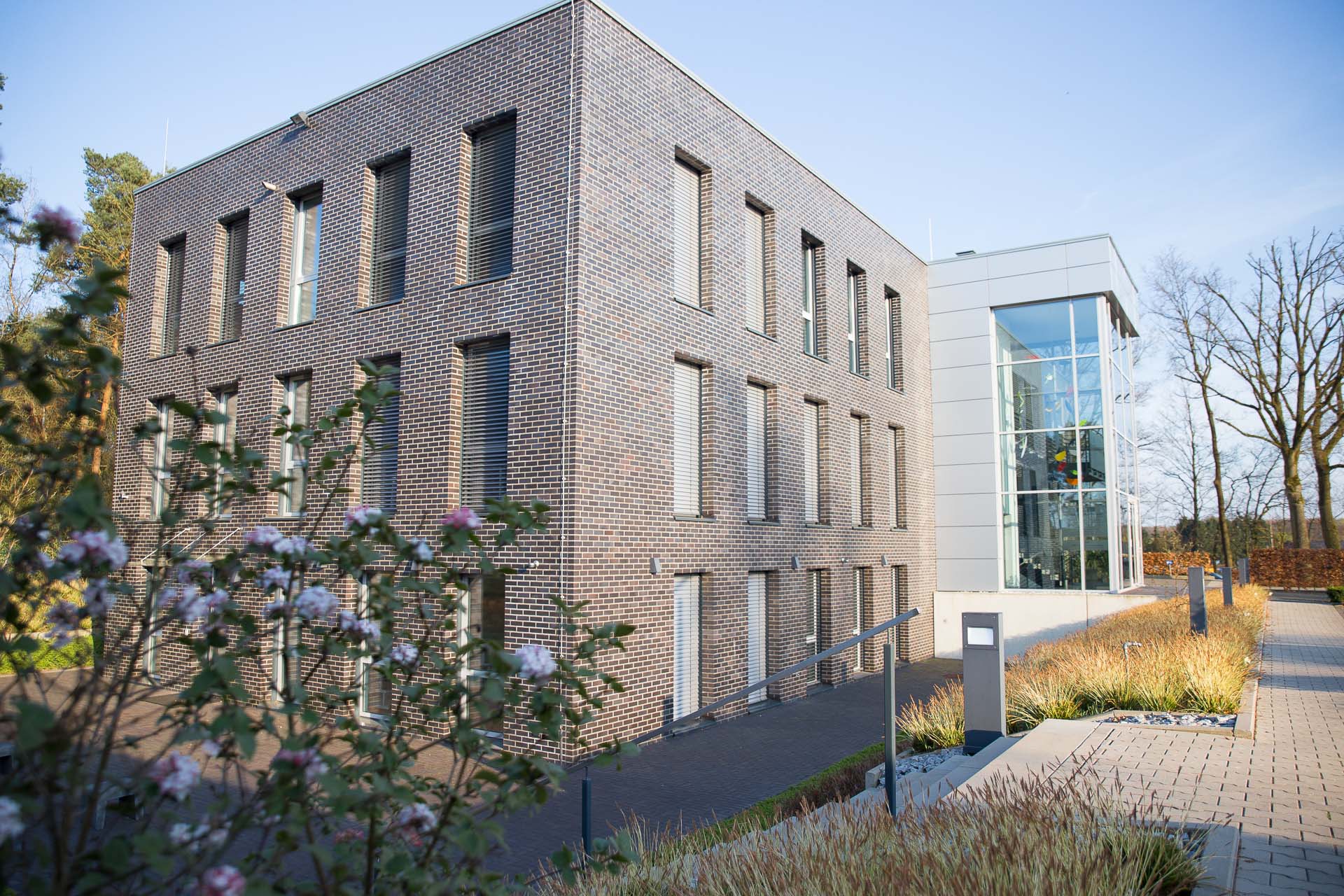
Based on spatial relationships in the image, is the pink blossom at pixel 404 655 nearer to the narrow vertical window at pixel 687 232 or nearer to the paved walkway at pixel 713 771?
the paved walkway at pixel 713 771

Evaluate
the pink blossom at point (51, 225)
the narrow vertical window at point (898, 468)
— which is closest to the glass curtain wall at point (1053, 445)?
the narrow vertical window at point (898, 468)

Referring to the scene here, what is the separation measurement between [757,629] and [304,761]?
39.9 ft

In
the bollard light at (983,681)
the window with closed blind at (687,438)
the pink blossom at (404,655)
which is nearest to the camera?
the pink blossom at (404,655)

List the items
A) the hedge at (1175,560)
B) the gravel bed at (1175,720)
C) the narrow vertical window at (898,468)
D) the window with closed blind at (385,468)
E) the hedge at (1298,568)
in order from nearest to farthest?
the gravel bed at (1175,720) → the window with closed blind at (385,468) → the narrow vertical window at (898,468) → the hedge at (1298,568) → the hedge at (1175,560)

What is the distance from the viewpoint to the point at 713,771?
974cm

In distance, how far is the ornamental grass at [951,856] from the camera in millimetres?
3666

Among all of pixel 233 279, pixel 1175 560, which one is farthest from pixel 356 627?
pixel 1175 560

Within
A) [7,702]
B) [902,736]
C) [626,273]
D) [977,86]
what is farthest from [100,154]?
[7,702]

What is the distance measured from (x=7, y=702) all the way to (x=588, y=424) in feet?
27.6

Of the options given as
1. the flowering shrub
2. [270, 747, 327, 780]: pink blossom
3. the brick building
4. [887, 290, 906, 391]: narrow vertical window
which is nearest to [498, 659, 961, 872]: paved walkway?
the brick building

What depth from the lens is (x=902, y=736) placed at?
10.1 m

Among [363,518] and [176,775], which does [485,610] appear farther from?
[176,775]

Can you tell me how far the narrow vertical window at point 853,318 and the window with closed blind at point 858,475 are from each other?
3.89 feet

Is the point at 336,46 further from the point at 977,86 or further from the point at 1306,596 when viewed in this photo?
the point at 1306,596
